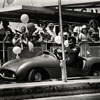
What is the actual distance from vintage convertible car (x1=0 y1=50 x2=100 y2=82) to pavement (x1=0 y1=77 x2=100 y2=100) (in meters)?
2.75

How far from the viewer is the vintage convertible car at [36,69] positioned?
11.2 meters

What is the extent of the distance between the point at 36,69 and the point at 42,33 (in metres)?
1.36

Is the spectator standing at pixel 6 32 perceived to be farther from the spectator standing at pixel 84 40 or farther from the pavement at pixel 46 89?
the pavement at pixel 46 89

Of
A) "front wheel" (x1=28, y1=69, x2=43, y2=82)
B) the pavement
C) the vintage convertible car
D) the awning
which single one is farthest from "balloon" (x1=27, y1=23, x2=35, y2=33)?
the pavement

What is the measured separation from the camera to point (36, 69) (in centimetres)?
1142

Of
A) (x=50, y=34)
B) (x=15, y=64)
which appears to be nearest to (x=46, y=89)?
(x=15, y=64)

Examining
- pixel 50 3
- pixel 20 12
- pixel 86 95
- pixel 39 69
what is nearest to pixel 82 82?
pixel 86 95

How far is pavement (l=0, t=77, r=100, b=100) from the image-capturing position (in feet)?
25.3

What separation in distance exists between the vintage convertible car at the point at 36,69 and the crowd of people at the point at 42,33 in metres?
0.63

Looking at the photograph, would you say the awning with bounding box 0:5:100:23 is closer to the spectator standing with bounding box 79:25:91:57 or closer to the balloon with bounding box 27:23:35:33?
the balloon with bounding box 27:23:35:33

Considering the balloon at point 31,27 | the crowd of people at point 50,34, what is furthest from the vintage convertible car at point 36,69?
the balloon at point 31,27

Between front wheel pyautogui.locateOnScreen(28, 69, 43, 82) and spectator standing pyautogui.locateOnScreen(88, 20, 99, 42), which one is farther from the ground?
spectator standing pyautogui.locateOnScreen(88, 20, 99, 42)

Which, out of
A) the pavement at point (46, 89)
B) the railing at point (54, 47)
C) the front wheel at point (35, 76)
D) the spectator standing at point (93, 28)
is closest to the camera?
the pavement at point (46, 89)

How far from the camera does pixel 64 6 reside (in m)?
12.6
